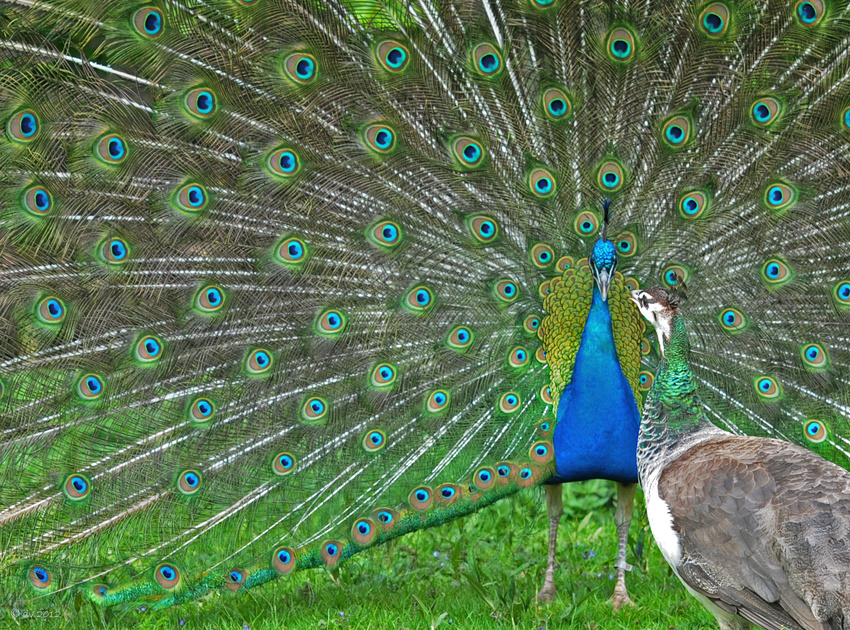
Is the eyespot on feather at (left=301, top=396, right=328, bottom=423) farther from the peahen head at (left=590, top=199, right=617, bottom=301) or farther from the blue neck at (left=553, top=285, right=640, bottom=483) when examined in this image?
the peahen head at (left=590, top=199, right=617, bottom=301)

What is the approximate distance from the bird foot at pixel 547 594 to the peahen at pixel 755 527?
2.91ft

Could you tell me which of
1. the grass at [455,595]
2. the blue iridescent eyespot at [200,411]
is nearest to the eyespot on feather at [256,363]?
the blue iridescent eyespot at [200,411]

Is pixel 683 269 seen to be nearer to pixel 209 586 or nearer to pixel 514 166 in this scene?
pixel 514 166

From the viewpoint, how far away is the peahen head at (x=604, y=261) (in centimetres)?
343

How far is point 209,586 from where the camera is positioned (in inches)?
146

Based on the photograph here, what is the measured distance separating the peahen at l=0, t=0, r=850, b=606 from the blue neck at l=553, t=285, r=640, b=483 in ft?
0.03

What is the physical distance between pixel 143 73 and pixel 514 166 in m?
1.31

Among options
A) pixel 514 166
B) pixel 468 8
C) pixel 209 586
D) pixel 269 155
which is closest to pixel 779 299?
pixel 514 166

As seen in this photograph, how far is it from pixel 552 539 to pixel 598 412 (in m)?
0.61

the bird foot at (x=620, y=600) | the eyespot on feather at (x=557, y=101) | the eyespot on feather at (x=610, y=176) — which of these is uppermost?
the eyespot on feather at (x=557, y=101)

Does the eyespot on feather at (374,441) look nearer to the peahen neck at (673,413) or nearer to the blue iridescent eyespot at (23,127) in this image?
the peahen neck at (673,413)

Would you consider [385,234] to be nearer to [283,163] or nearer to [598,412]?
[283,163]

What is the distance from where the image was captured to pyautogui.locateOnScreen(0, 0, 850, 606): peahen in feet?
12.0

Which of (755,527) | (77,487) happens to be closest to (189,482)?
(77,487)
